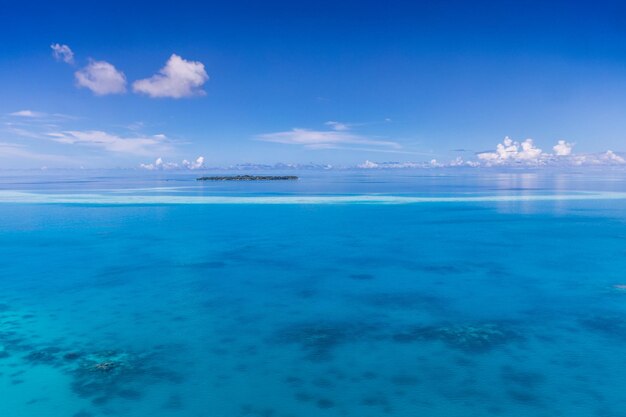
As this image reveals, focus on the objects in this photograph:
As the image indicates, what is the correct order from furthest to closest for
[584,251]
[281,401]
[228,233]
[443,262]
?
[228,233], [584,251], [443,262], [281,401]

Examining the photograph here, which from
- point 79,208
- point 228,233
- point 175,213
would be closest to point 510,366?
point 228,233

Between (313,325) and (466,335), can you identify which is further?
(313,325)

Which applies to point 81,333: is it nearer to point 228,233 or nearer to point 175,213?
point 228,233

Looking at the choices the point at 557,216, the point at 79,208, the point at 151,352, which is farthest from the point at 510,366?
the point at 79,208

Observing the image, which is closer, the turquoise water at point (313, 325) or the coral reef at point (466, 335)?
the turquoise water at point (313, 325)

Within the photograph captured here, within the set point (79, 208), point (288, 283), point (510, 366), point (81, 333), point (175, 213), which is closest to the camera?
point (510, 366)

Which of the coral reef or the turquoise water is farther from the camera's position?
the coral reef

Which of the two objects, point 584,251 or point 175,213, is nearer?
point 584,251
